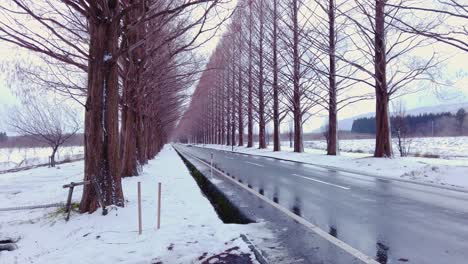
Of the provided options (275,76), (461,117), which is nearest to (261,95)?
(275,76)

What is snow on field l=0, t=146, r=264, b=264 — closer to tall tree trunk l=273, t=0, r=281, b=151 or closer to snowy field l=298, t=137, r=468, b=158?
tall tree trunk l=273, t=0, r=281, b=151

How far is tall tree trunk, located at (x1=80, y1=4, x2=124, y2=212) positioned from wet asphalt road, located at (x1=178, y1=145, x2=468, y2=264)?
3976 mm

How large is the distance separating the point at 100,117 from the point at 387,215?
5.91 meters

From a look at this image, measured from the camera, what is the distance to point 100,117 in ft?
22.2

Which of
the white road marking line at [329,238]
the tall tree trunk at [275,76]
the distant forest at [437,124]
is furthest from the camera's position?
the distant forest at [437,124]

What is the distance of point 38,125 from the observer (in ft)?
102

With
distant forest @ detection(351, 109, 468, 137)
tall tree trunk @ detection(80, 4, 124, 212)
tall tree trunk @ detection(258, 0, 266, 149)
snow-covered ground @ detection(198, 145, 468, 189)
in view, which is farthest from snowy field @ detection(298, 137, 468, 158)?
tall tree trunk @ detection(80, 4, 124, 212)

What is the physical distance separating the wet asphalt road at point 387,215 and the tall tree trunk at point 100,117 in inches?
157

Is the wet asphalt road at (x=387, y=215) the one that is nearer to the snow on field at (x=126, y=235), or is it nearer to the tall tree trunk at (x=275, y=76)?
the snow on field at (x=126, y=235)

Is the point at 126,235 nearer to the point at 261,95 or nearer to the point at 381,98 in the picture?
the point at 381,98

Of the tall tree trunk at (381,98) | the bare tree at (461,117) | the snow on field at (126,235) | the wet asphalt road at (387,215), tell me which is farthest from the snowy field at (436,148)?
the snow on field at (126,235)

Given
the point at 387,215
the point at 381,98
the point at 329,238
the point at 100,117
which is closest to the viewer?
the point at 329,238

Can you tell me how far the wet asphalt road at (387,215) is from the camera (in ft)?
14.8

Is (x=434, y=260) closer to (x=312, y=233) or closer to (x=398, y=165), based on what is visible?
(x=312, y=233)
